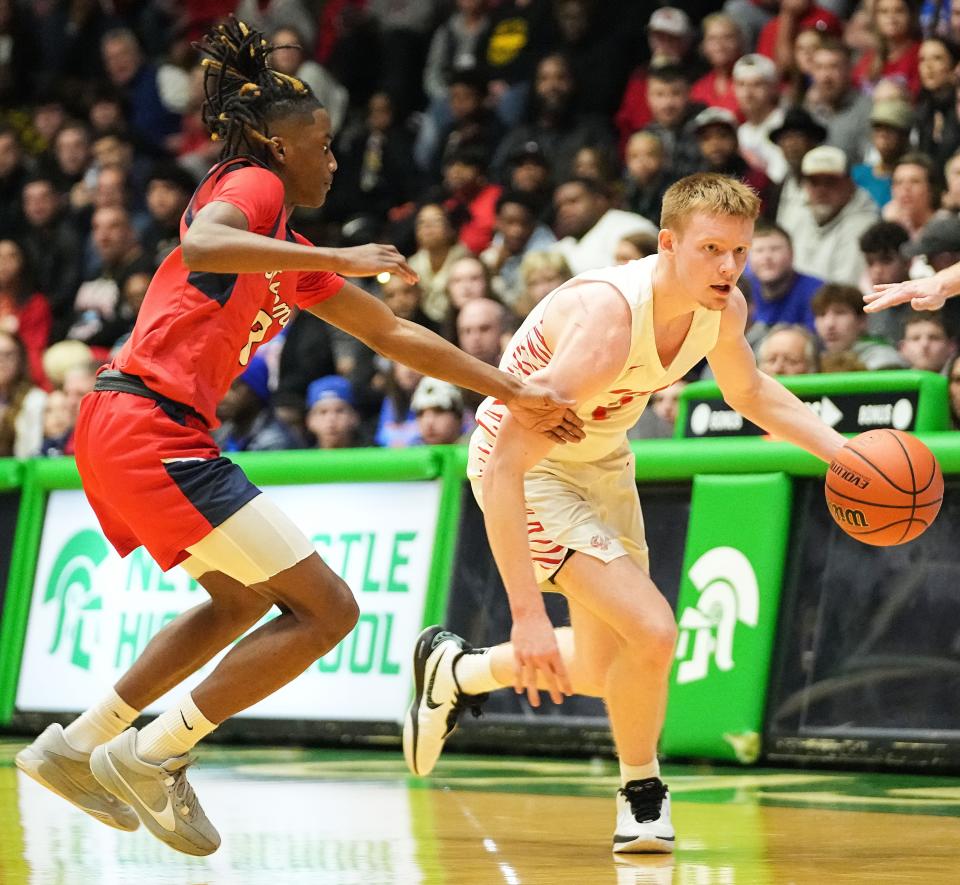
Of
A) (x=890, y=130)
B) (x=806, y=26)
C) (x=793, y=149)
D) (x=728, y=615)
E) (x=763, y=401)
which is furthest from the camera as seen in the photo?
(x=806, y=26)

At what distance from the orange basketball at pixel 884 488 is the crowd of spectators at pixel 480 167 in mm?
2358

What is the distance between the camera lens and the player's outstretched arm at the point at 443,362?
545cm

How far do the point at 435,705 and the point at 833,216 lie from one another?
17.1ft

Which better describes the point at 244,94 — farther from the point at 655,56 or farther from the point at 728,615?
the point at 655,56

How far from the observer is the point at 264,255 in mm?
5043

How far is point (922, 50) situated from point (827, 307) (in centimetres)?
230

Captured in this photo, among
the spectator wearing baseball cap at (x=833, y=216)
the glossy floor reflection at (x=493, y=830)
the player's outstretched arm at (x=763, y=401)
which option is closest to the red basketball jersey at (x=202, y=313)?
the glossy floor reflection at (x=493, y=830)

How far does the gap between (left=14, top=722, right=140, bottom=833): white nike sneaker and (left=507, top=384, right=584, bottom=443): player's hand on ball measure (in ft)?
5.66

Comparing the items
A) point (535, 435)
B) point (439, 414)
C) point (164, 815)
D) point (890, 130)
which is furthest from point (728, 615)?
point (890, 130)

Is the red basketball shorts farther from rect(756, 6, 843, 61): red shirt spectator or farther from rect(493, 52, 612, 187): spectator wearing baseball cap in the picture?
rect(493, 52, 612, 187): spectator wearing baseball cap

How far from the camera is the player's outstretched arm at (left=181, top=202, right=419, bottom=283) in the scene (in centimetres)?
502

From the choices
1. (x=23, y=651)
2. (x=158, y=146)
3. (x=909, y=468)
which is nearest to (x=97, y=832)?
(x=909, y=468)

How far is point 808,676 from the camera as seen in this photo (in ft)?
26.0

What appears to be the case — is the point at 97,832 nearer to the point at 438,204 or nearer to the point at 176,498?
the point at 176,498
